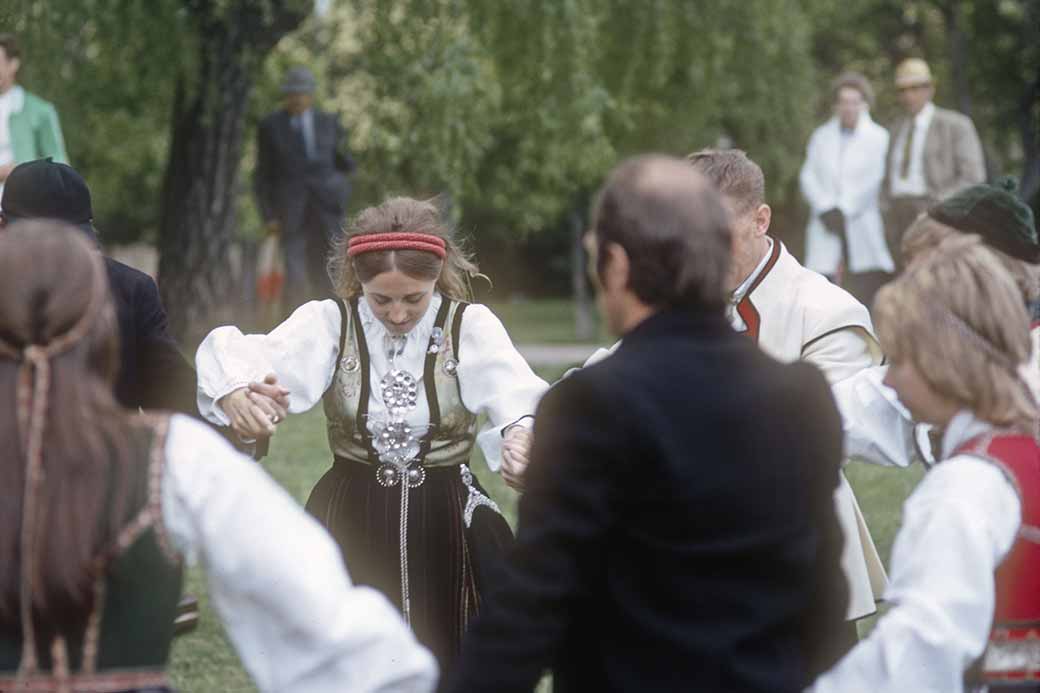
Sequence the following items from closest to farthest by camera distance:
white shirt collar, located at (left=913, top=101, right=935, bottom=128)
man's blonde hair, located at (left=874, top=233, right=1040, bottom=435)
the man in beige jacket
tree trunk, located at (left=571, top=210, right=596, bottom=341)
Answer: man's blonde hair, located at (left=874, top=233, right=1040, bottom=435)
the man in beige jacket
white shirt collar, located at (left=913, top=101, right=935, bottom=128)
tree trunk, located at (left=571, top=210, right=596, bottom=341)

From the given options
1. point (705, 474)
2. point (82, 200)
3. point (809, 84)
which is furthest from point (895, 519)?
point (809, 84)

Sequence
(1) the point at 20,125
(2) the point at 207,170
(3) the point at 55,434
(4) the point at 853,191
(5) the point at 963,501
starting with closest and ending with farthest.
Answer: (3) the point at 55,434 < (5) the point at 963,501 < (1) the point at 20,125 < (4) the point at 853,191 < (2) the point at 207,170

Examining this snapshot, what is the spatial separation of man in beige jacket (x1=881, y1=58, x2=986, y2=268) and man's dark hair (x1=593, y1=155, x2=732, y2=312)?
30.6ft

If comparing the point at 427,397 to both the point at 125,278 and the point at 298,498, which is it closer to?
the point at 125,278

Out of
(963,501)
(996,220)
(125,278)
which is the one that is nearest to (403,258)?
(125,278)

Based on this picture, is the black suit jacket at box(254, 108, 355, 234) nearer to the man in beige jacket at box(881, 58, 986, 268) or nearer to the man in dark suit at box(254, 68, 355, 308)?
the man in dark suit at box(254, 68, 355, 308)

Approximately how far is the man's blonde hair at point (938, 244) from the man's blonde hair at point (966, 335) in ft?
2.87

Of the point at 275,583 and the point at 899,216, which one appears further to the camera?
the point at 899,216

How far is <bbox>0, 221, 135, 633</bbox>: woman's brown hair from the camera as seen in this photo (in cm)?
242

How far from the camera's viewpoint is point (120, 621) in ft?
8.21

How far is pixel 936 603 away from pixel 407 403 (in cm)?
212

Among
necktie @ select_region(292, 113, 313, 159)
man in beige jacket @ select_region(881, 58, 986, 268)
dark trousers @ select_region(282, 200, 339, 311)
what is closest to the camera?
man in beige jacket @ select_region(881, 58, 986, 268)

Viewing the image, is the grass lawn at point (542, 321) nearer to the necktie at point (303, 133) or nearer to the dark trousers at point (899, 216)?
the necktie at point (303, 133)

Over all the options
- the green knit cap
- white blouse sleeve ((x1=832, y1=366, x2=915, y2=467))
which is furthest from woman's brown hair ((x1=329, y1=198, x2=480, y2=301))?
the green knit cap
